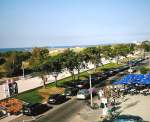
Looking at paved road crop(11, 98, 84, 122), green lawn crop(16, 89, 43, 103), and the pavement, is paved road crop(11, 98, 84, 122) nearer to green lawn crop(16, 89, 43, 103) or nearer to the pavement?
green lawn crop(16, 89, 43, 103)

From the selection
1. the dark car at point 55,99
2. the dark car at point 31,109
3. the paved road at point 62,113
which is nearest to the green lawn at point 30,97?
the dark car at point 55,99

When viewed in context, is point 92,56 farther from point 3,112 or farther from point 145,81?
point 3,112

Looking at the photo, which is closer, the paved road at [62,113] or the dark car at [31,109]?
the paved road at [62,113]

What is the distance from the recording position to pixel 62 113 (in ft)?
108

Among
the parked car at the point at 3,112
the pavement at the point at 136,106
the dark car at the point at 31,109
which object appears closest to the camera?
the pavement at the point at 136,106

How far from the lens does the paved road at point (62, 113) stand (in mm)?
30408

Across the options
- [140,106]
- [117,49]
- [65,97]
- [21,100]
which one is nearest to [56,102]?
[65,97]

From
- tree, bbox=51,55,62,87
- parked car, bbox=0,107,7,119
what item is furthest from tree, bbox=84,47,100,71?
parked car, bbox=0,107,7,119

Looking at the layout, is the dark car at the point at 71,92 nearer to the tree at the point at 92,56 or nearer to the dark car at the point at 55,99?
the dark car at the point at 55,99

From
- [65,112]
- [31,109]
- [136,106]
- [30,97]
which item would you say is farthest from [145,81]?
[31,109]

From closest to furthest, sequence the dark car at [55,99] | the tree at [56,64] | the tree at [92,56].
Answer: the dark car at [55,99] → the tree at [56,64] → the tree at [92,56]

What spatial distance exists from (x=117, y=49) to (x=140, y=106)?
60546mm

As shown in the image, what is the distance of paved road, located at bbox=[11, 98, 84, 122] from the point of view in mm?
30408

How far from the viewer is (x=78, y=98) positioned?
4069cm
